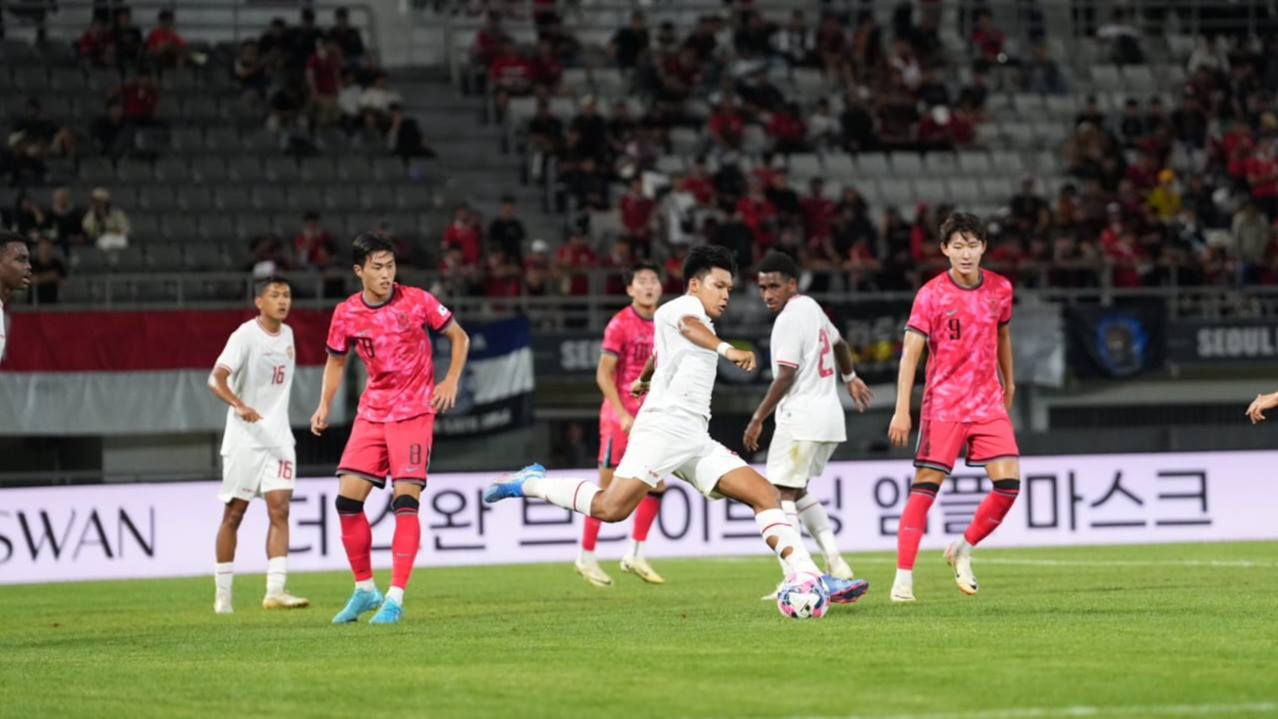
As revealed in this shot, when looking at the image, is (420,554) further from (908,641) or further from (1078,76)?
(1078,76)

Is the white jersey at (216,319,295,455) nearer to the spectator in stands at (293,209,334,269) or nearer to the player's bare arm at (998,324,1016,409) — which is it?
the player's bare arm at (998,324,1016,409)

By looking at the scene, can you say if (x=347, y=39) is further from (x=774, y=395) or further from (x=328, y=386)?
(x=774, y=395)

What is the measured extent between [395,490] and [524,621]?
1233 millimetres

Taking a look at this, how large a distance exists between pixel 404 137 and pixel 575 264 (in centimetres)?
506

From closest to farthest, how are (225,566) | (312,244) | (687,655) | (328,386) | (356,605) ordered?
(687,655), (356,605), (328,386), (225,566), (312,244)

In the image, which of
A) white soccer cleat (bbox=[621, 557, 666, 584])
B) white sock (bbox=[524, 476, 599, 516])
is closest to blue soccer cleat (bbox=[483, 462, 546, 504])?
white sock (bbox=[524, 476, 599, 516])

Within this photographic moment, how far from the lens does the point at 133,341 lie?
25328 millimetres

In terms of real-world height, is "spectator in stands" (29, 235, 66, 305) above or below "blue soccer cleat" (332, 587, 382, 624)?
above

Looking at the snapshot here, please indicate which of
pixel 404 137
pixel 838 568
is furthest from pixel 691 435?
pixel 404 137

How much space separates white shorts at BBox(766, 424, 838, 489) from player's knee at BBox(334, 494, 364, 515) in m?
3.36

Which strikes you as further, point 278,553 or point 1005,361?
point 278,553

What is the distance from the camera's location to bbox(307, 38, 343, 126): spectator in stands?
31766mm

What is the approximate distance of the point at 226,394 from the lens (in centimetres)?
1583

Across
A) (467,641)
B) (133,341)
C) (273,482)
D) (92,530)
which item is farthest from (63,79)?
(467,641)
